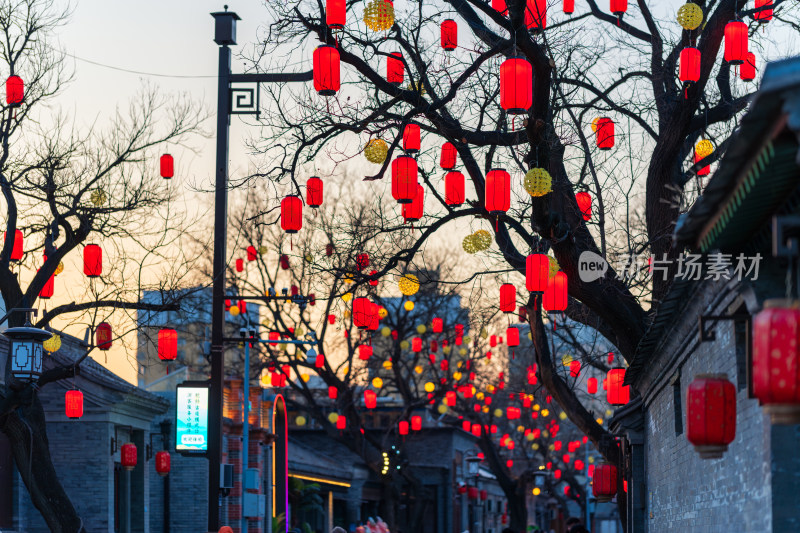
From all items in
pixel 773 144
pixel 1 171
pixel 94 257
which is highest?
pixel 1 171

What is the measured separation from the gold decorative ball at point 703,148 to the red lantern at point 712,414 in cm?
884

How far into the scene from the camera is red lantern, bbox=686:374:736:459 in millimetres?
7059

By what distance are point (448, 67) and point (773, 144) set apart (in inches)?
384

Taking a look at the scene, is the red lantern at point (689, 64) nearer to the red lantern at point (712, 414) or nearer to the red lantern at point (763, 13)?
the red lantern at point (763, 13)

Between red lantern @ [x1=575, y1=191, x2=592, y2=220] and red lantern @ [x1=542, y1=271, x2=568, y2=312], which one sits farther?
red lantern @ [x1=575, y1=191, x2=592, y2=220]

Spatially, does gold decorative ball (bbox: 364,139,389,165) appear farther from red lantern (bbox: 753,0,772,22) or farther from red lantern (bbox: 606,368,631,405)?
red lantern (bbox: 606,368,631,405)

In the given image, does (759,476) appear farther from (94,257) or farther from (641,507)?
(94,257)

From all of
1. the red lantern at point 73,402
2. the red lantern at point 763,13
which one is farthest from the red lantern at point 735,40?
the red lantern at point 73,402

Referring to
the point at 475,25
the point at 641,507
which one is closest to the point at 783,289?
the point at 475,25

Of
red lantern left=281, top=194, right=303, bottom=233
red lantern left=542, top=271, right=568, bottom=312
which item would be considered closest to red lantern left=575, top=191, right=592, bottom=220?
red lantern left=542, top=271, right=568, bottom=312

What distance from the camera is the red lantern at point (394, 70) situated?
14133 mm

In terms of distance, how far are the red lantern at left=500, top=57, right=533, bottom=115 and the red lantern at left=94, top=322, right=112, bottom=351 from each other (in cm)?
818

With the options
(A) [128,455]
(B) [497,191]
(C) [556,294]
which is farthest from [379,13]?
(A) [128,455]

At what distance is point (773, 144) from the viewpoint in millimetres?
5227
